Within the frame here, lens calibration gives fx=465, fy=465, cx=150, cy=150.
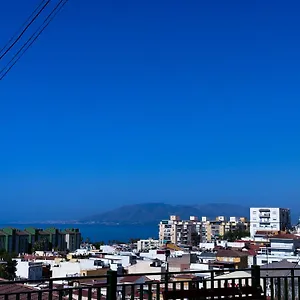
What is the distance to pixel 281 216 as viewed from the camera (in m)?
92.4

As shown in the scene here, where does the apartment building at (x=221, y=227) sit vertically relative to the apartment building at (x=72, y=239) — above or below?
above

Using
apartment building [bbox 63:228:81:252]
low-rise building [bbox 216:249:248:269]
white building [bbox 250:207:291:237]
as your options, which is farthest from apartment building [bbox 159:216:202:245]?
low-rise building [bbox 216:249:248:269]

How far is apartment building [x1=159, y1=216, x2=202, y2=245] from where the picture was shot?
101m

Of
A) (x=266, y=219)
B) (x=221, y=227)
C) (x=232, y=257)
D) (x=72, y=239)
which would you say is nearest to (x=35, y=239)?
(x=72, y=239)

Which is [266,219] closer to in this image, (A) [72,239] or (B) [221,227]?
(B) [221,227]

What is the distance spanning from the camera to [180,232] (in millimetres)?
102562

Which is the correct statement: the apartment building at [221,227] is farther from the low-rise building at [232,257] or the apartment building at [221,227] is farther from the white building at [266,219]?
the low-rise building at [232,257]

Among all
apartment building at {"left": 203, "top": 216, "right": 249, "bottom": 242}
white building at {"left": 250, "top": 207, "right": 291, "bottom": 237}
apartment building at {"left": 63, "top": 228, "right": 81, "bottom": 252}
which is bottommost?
apartment building at {"left": 63, "top": 228, "right": 81, "bottom": 252}

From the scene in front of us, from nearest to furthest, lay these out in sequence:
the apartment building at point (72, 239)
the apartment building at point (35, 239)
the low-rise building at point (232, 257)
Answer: the low-rise building at point (232, 257)
the apartment building at point (35, 239)
the apartment building at point (72, 239)

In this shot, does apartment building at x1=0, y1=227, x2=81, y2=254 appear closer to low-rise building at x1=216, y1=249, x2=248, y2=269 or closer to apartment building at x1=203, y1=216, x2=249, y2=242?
apartment building at x1=203, y1=216, x2=249, y2=242

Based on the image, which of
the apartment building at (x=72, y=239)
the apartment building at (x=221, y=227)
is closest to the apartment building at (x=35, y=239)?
the apartment building at (x=72, y=239)

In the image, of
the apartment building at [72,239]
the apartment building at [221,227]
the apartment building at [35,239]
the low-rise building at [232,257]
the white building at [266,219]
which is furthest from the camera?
the apartment building at [221,227]

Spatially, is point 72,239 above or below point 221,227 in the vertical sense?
below

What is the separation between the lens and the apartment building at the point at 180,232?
101 metres
